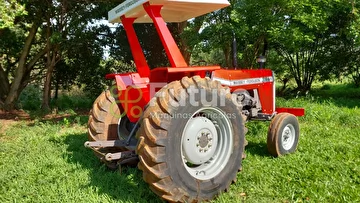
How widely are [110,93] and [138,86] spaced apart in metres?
0.56

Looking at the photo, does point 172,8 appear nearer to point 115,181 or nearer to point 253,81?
point 253,81

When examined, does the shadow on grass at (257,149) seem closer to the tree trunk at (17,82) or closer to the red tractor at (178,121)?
the red tractor at (178,121)

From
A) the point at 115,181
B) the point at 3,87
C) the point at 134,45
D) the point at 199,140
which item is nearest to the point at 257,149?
the point at 199,140

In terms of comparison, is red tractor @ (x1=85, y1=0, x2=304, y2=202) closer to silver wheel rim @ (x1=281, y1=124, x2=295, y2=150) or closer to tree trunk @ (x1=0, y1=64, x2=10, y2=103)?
silver wheel rim @ (x1=281, y1=124, x2=295, y2=150)

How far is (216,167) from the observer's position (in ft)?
10.4

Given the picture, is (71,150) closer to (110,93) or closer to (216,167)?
(110,93)

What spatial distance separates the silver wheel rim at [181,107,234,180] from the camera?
3.01m

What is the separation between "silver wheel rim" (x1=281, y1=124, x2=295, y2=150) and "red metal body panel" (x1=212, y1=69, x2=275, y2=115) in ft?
1.69

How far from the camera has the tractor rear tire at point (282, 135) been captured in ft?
13.6

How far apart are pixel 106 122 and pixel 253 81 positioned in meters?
2.27

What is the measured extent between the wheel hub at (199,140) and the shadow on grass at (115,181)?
0.58 metres

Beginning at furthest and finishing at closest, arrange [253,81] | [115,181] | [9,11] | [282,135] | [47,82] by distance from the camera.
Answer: [47,82] → [9,11] → [253,81] → [282,135] → [115,181]

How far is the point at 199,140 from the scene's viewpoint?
3.09 metres

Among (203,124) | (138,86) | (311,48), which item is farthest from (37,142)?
(311,48)
